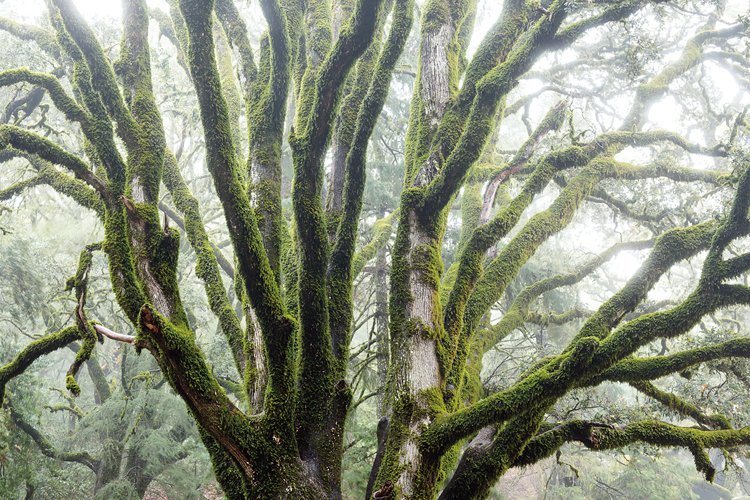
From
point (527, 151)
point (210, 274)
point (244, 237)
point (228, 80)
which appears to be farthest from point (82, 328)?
point (527, 151)

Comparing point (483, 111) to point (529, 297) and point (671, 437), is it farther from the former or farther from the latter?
point (529, 297)

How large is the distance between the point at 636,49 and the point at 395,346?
13.7 ft

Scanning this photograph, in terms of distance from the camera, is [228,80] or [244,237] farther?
[228,80]

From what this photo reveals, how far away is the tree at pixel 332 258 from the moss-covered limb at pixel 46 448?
251 inches

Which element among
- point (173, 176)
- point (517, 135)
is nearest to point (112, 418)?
point (173, 176)

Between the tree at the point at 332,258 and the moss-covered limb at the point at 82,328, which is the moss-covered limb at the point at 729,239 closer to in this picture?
the tree at the point at 332,258

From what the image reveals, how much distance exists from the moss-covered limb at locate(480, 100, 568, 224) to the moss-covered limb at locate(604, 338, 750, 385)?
200 centimetres

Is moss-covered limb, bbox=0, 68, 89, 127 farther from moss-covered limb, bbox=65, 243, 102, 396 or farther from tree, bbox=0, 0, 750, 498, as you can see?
moss-covered limb, bbox=65, 243, 102, 396

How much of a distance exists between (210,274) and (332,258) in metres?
1.13

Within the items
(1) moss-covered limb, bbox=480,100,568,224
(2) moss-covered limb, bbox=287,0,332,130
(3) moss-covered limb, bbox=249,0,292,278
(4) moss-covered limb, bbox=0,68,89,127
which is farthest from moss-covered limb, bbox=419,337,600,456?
(4) moss-covered limb, bbox=0,68,89,127

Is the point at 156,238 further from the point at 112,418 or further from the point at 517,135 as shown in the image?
the point at 517,135

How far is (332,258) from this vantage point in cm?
358

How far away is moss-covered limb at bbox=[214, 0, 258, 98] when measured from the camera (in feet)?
13.0

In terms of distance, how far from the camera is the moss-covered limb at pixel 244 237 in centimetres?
279
